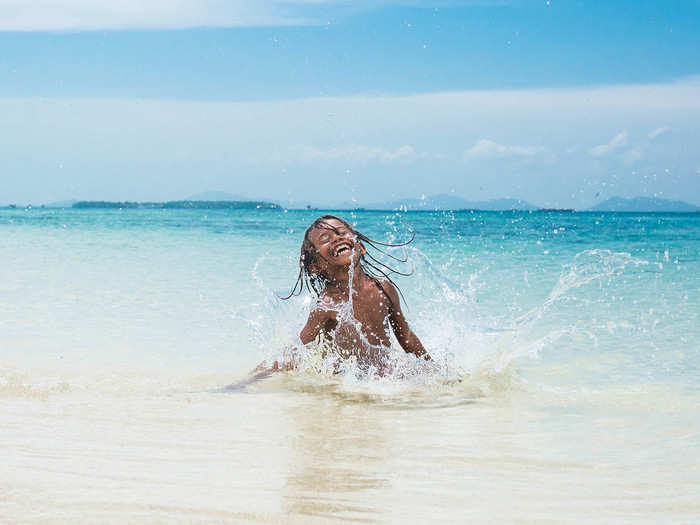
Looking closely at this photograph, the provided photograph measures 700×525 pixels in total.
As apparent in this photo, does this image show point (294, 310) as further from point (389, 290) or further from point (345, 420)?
point (345, 420)

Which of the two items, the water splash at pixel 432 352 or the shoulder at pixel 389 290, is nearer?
the shoulder at pixel 389 290

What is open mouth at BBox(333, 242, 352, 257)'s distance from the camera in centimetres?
496

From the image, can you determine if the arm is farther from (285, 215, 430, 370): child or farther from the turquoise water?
the turquoise water

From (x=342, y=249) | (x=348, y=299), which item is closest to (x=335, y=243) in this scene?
(x=342, y=249)

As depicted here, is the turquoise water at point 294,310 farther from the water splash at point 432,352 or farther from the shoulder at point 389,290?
the shoulder at point 389,290

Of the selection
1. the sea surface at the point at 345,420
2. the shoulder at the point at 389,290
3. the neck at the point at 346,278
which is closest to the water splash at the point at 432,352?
the sea surface at the point at 345,420

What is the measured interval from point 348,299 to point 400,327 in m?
0.46

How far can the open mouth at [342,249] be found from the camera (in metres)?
4.96

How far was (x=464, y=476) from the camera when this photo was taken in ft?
10.7

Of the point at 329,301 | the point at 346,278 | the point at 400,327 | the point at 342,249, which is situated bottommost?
the point at 400,327

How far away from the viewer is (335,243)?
4.95 m

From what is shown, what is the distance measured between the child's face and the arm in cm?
39

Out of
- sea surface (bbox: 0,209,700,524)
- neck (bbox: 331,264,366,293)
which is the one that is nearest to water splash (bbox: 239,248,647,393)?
sea surface (bbox: 0,209,700,524)

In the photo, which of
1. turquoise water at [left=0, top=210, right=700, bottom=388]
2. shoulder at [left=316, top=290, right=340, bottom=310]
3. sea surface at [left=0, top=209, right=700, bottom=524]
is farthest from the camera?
turquoise water at [left=0, top=210, right=700, bottom=388]
